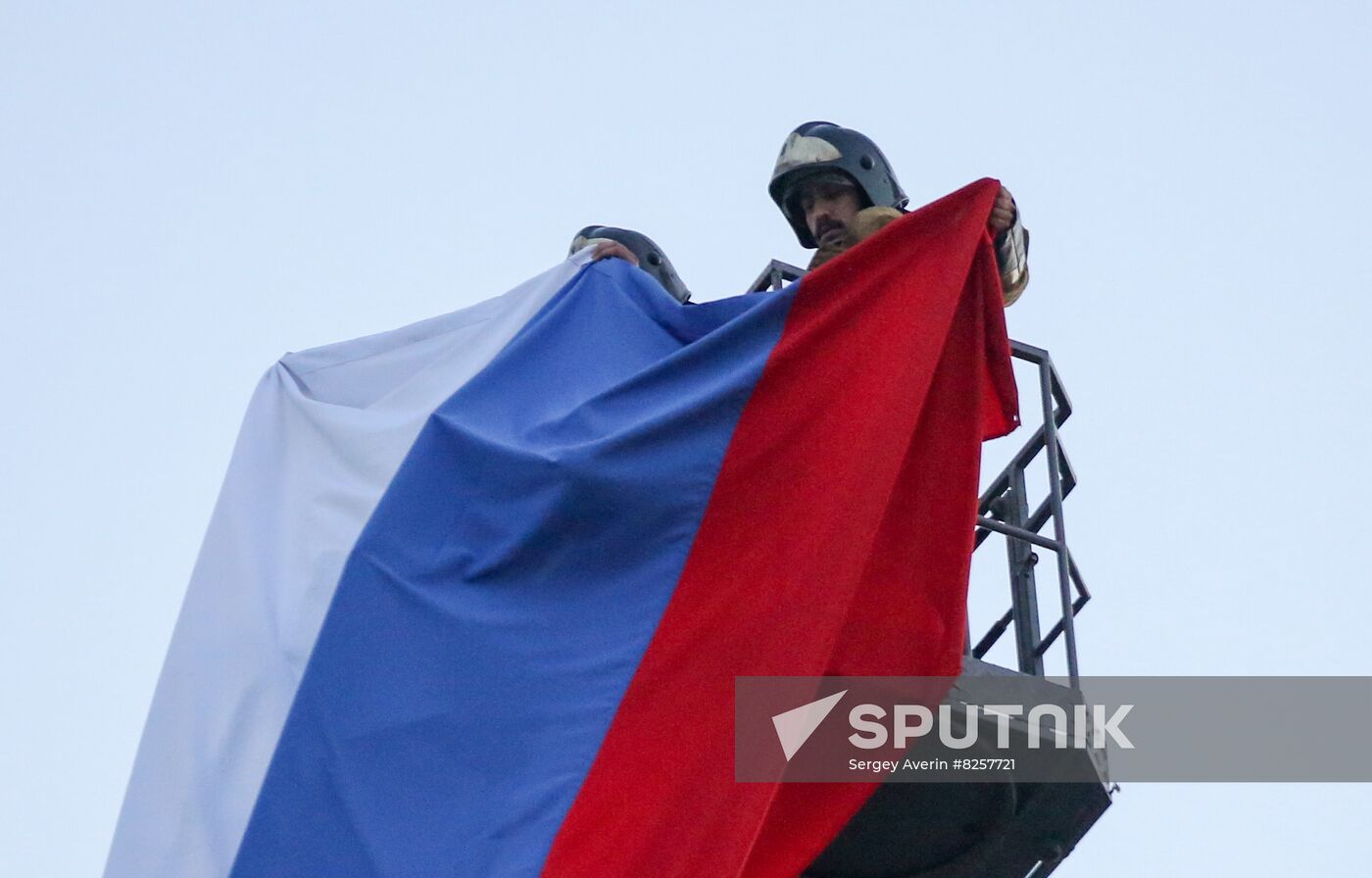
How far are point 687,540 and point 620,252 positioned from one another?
87.3 inches

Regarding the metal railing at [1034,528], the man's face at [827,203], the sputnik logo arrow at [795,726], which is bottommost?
the sputnik logo arrow at [795,726]

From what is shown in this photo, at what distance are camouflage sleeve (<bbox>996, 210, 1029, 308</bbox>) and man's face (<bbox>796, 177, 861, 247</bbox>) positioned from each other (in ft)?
3.26

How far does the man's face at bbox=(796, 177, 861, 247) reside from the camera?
1032 cm

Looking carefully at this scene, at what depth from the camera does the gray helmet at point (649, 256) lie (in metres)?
11.9

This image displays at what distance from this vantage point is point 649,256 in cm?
1194

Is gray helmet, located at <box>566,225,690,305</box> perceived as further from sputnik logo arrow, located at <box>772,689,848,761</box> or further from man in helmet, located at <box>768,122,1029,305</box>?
sputnik logo arrow, located at <box>772,689,848,761</box>

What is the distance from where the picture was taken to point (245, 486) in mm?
10406

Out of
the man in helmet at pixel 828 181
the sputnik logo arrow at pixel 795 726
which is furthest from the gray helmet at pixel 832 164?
the sputnik logo arrow at pixel 795 726

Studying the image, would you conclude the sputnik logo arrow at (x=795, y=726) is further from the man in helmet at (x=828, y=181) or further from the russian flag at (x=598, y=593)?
the man in helmet at (x=828, y=181)

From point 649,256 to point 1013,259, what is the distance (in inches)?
116

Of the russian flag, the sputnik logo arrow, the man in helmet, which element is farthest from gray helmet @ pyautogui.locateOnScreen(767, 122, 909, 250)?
the sputnik logo arrow

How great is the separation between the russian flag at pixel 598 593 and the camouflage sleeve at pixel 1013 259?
229 millimetres

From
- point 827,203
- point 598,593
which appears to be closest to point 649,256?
point 827,203

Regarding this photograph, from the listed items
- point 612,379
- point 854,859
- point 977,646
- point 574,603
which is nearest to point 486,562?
point 574,603
